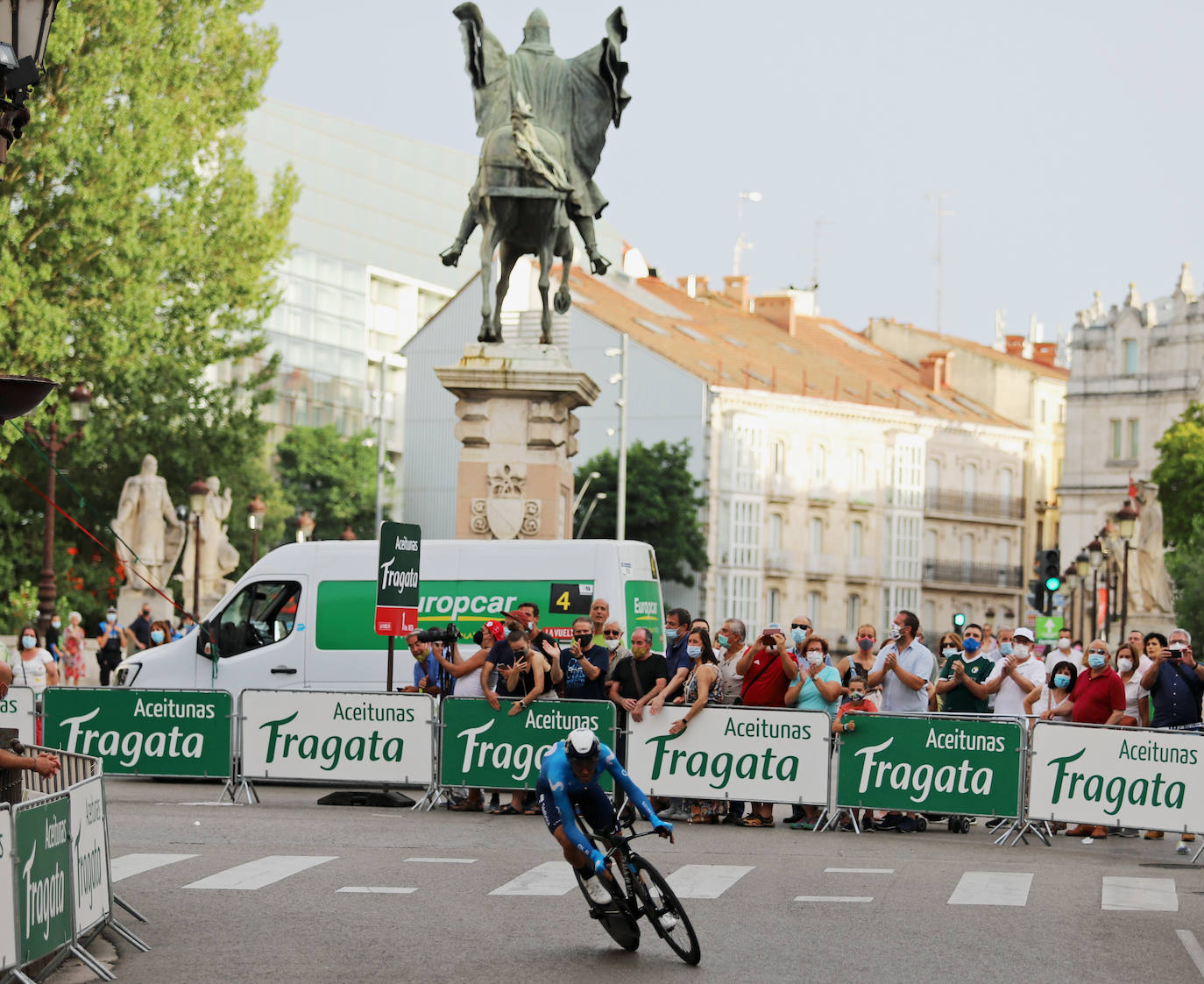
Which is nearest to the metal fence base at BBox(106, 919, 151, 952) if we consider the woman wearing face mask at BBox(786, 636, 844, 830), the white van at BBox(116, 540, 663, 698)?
the woman wearing face mask at BBox(786, 636, 844, 830)

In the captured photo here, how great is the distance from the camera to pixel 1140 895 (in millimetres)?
15180

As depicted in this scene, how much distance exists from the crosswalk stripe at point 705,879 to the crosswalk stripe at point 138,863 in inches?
135

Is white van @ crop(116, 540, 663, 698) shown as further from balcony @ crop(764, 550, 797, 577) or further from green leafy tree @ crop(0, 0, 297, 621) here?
balcony @ crop(764, 550, 797, 577)

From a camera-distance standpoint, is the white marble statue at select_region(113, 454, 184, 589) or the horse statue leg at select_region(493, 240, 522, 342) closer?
the horse statue leg at select_region(493, 240, 522, 342)

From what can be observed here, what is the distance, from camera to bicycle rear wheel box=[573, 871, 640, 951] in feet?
39.1

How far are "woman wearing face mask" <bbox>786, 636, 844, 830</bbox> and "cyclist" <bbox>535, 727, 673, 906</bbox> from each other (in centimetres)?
815

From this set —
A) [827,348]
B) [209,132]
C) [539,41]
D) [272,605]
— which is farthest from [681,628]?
[827,348]

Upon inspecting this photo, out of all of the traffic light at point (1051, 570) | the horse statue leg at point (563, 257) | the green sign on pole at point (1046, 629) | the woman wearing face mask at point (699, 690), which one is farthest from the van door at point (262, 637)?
the green sign on pole at point (1046, 629)

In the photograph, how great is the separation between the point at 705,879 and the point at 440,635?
6.90 meters

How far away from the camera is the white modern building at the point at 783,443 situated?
95.8 m

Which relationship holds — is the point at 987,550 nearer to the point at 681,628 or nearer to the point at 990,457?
the point at 990,457

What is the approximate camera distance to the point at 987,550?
112 m

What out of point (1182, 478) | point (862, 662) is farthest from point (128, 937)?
point (1182, 478)

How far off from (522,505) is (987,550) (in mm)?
89267
